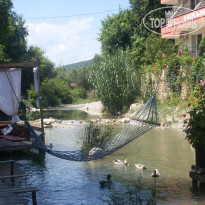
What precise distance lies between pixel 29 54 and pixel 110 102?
8976 millimetres

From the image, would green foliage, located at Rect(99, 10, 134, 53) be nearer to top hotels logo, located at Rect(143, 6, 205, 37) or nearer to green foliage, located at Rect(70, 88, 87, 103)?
top hotels logo, located at Rect(143, 6, 205, 37)

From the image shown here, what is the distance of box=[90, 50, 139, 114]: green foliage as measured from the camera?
852 inches

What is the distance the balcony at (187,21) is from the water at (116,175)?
8.23m

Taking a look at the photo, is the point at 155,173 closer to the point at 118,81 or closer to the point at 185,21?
the point at 185,21

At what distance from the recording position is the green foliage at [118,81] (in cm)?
2164

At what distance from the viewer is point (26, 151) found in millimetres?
10133

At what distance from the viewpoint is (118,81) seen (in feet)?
71.3

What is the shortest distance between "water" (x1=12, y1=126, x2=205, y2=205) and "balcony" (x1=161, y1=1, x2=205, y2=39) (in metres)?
8.23

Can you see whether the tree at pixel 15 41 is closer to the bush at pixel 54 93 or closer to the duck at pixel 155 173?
the bush at pixel 54 93

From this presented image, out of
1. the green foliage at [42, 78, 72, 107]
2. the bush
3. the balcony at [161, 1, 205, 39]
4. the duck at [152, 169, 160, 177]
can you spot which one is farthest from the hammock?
the green foliage at [42, 78, 72, 107]

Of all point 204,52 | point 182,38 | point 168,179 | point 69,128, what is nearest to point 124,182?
point 168,179

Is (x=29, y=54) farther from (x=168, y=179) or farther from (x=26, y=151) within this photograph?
(x=168, y=179)

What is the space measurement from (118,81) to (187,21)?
473 cm

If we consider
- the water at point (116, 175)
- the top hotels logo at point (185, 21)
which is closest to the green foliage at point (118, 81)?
the top hotels logo at point (185, 21)
